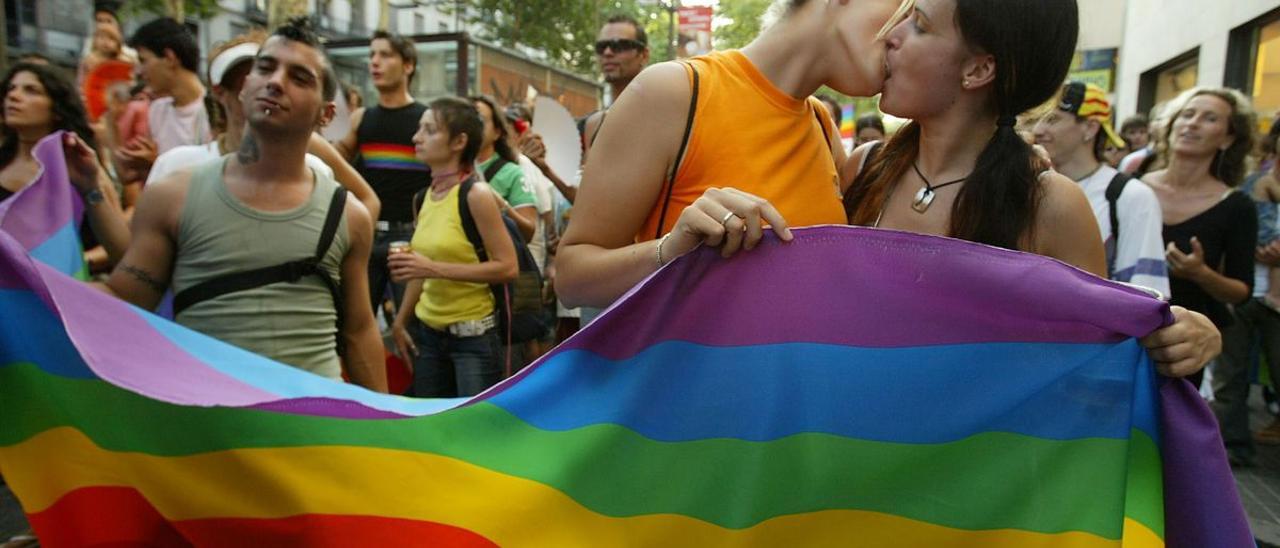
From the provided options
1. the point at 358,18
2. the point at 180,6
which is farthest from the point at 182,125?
the point at 358,18

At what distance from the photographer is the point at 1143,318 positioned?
1.51 metres

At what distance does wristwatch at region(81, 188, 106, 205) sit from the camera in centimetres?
326

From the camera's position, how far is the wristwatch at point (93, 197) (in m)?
3.26

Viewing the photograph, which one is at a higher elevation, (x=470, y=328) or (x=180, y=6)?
(x=180, y=6)

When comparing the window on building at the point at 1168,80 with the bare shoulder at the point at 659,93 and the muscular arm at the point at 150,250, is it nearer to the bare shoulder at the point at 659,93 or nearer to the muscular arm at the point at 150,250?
the bare shoulder at the point at 659,93

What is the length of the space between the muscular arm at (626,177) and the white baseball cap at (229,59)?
90.6 inches

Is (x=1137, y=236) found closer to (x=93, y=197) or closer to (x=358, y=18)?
(x=93, y=197)

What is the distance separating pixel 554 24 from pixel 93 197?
38553 millimetres

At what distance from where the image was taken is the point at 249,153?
2857mm

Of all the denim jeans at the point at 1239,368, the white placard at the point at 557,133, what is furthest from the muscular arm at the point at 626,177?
the denim jeans at the point at 1239,368

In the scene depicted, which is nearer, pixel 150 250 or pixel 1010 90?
pixel 1010 90

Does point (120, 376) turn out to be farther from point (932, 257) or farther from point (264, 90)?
point (932, 257)

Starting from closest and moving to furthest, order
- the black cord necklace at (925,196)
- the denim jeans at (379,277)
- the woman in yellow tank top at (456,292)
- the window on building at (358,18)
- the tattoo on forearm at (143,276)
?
1. the black cord necklace at (925,196)
2. the tattoo on forearm at (143,276)
3. the woman in yellow tank top at (456,292)
4. the denim jeans at (379,277)
5. the window on building at (358,18)

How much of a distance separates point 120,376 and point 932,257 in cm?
157
